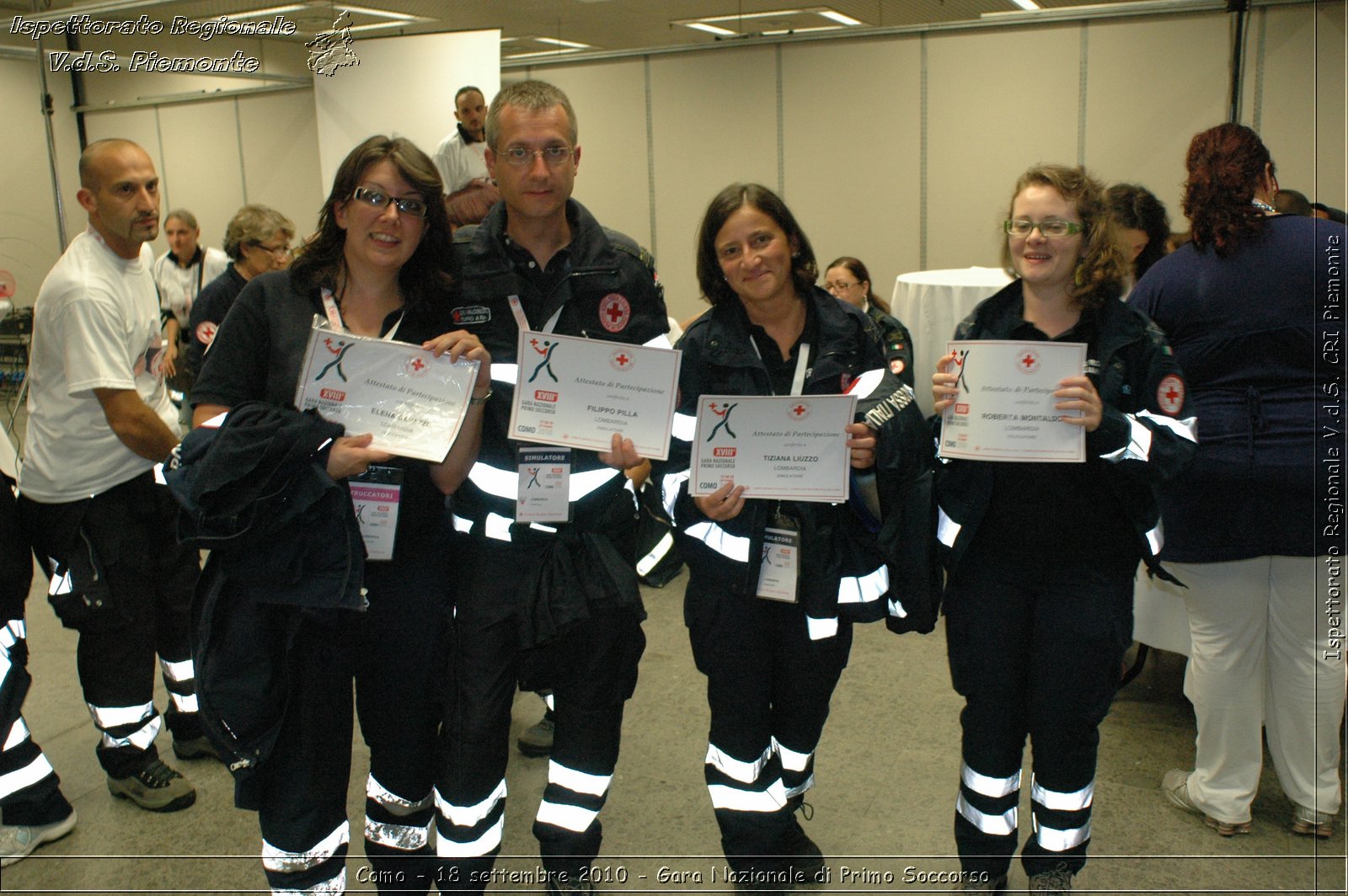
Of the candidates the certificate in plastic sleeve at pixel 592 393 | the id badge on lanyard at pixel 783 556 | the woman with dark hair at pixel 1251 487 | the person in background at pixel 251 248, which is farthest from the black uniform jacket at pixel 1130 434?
the person in background at pixel 251 248

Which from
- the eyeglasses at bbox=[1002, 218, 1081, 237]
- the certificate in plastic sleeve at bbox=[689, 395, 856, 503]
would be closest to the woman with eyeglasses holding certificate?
the eyeglasses at bbox=[1002, 218, 1081, 237]

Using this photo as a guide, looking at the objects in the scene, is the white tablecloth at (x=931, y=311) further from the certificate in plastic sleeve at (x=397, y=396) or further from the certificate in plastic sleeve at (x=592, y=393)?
the certificate in plastic sleeve at (x=397, y=396)

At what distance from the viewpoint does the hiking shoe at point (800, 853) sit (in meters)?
2.90

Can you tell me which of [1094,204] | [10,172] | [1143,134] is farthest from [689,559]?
[1143,134]

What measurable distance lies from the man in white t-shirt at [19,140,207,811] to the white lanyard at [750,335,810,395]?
2.08 meters

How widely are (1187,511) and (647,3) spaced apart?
1045cm

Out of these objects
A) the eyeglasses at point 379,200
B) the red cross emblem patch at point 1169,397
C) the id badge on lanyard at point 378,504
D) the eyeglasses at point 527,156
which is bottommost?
the id badge on lanyard at point 378,504

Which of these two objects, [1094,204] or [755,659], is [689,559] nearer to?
[755,659]

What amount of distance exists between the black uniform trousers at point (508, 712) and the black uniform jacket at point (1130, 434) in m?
0.93

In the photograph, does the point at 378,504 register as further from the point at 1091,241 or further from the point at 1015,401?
the point at 1091,241

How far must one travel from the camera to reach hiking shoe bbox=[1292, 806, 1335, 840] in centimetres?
309

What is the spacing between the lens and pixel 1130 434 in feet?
7.56

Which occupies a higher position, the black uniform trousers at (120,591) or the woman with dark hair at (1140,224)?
the woman with dark hair at (1140,224)

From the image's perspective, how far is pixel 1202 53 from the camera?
269 inches
